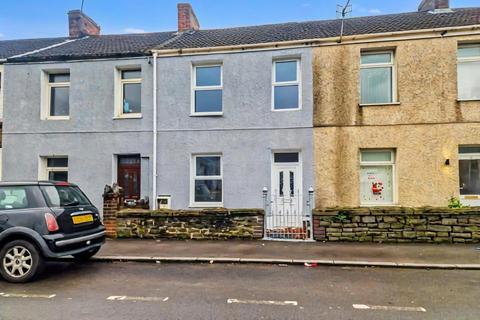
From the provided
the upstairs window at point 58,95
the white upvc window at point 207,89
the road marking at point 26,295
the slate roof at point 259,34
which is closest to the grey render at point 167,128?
the white upvc window at point 207,89

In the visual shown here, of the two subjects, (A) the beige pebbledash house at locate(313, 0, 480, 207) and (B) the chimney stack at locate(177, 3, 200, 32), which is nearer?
(A) the beige pebbledash house at locate(313, 0, 480, 207)

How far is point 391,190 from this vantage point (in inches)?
431

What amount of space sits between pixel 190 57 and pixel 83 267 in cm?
773

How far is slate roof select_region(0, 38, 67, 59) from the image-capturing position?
14685mm

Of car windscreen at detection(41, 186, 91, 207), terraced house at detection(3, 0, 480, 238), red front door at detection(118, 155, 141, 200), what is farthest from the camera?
red front door at detection(118, 155, 141, 200)

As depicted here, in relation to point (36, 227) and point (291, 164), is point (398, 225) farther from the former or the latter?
point (36, 227)

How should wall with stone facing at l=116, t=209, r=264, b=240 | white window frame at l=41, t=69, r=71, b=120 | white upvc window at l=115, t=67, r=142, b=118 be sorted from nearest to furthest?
wall with stone facing at l=116, t=209, r=264, b=240 → white upvc window at l=115, t=67, r=142, b=118 → white window frame at l=41, t=69, r=71, b=120

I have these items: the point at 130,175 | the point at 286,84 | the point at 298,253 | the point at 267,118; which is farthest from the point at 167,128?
the point at 298,253

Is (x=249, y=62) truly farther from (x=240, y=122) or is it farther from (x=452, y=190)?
(x=452, y=190)

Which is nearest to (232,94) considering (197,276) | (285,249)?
(285,249)

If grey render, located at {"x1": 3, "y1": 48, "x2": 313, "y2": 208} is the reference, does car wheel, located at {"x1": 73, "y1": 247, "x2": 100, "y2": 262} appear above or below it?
below

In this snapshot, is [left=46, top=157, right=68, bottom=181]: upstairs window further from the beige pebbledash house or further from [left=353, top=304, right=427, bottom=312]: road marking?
[left=353, top=304, right=427, bottom=312]: road marking

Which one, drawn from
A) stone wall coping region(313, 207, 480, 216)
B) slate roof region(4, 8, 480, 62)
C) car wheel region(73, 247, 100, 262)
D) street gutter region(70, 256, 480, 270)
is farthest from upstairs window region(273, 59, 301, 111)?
car wheel region(73, 247, 100, 262)

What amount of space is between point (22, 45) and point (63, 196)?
1327 centimetres
